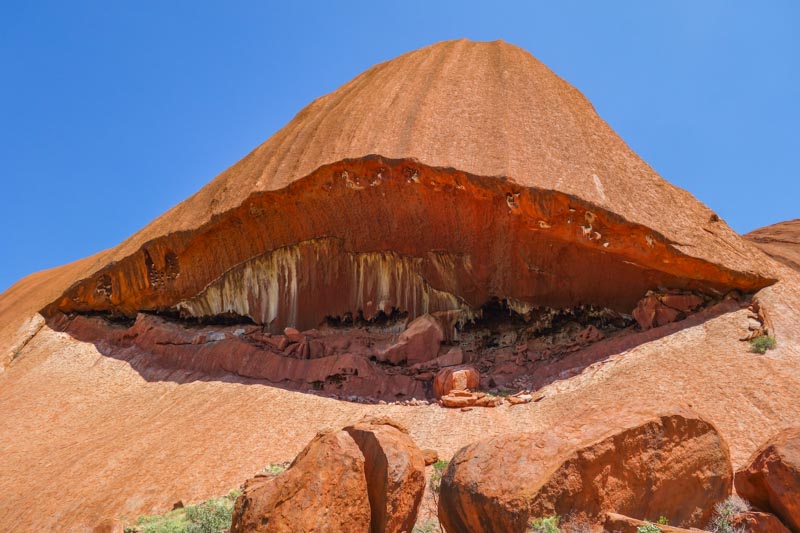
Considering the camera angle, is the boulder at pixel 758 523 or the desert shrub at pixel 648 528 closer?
the desert shrub at pixel 648 528

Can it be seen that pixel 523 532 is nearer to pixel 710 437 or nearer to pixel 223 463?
pixel 710 437

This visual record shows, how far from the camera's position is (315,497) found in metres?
6.70

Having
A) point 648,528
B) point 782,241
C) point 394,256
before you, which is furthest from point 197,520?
point 782,241

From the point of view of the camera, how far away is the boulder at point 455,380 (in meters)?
13.9

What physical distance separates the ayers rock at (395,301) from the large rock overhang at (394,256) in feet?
0.15

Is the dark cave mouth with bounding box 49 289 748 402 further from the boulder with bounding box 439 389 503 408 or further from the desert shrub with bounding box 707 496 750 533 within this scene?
the desert shrub with bounding box 707 496 750 533

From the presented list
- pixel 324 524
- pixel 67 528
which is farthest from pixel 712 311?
pixel 67 528

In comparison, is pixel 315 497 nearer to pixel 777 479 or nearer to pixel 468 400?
pixel 777 479

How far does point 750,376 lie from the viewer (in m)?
11.5

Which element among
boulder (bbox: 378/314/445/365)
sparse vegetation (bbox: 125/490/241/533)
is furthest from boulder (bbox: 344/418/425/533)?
boulder (bbox: 378/314/445/365)

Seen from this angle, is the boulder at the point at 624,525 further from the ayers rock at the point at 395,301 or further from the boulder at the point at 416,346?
the boulder at the point at 416,346

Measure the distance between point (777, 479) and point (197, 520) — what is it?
20.5ft

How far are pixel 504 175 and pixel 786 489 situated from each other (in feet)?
27.6

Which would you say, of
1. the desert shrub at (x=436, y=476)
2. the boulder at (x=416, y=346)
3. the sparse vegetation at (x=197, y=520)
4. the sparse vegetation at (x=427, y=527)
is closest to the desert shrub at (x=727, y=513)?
the sparse vegetation at (x=427, y=527)
